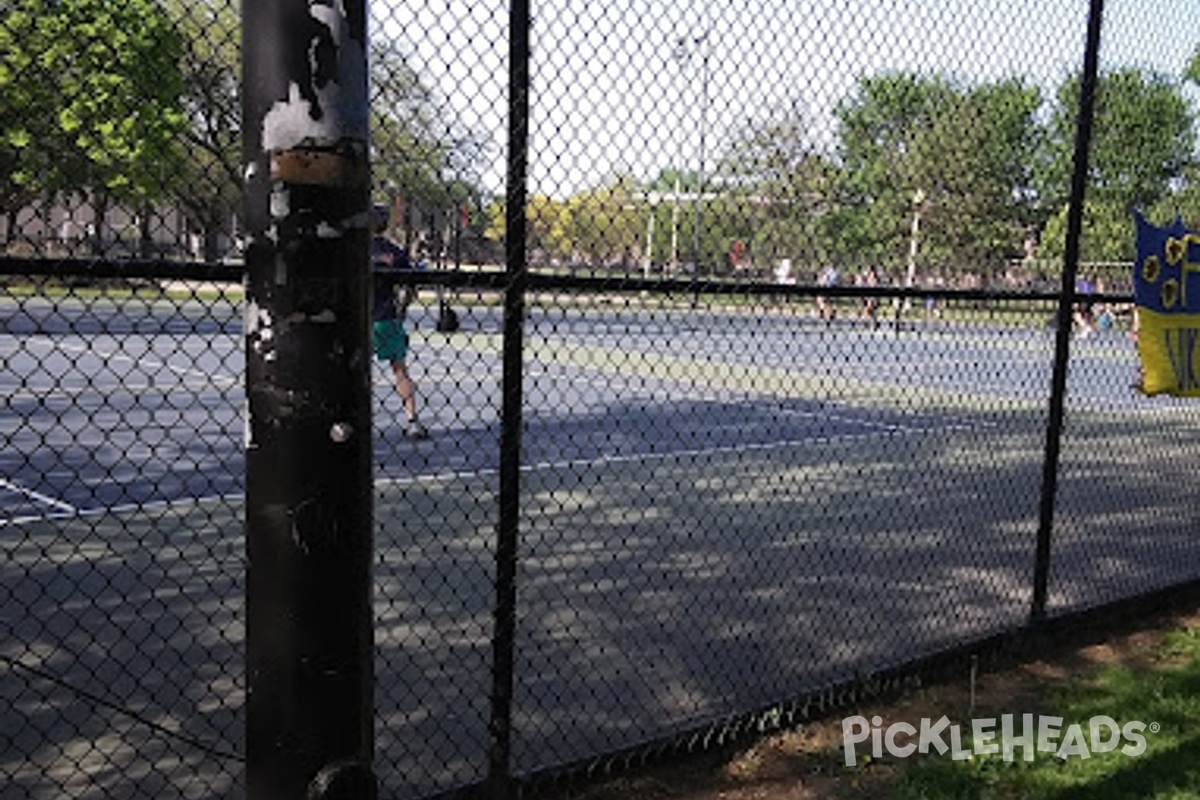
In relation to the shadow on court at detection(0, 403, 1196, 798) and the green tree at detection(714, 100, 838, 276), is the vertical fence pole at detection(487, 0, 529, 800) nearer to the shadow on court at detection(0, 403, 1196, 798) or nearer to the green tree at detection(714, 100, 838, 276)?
the shadow on court at detection(0, 403, 1196, 798)

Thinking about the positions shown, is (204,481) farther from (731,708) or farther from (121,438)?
(731,708)

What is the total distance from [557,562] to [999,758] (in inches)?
107

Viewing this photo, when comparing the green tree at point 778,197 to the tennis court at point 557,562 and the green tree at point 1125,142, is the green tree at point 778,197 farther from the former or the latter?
the green tree at point 1125,142

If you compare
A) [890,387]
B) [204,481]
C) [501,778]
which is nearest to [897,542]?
[501,778]

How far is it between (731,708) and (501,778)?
3.90 ft

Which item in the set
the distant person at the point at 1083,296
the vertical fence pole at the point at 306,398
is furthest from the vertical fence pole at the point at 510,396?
the distant person at the point at 1083,296

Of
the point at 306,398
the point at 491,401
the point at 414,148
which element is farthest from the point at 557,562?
the point at 306,398

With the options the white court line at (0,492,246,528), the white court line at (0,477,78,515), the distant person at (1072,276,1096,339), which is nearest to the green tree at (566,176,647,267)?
the distant person at (1072,276,1096,339)

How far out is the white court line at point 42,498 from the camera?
7019 mm

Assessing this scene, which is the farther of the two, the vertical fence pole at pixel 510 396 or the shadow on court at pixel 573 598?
the shadow on court at pixel 573 598

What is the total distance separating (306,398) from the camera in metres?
1.55

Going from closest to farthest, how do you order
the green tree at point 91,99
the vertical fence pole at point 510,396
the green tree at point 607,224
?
1. the green tree at point 91,99
2. the vertical fence pole at point 510,396
3. the green tree at point 607,224

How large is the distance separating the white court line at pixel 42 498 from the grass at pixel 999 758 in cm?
478
